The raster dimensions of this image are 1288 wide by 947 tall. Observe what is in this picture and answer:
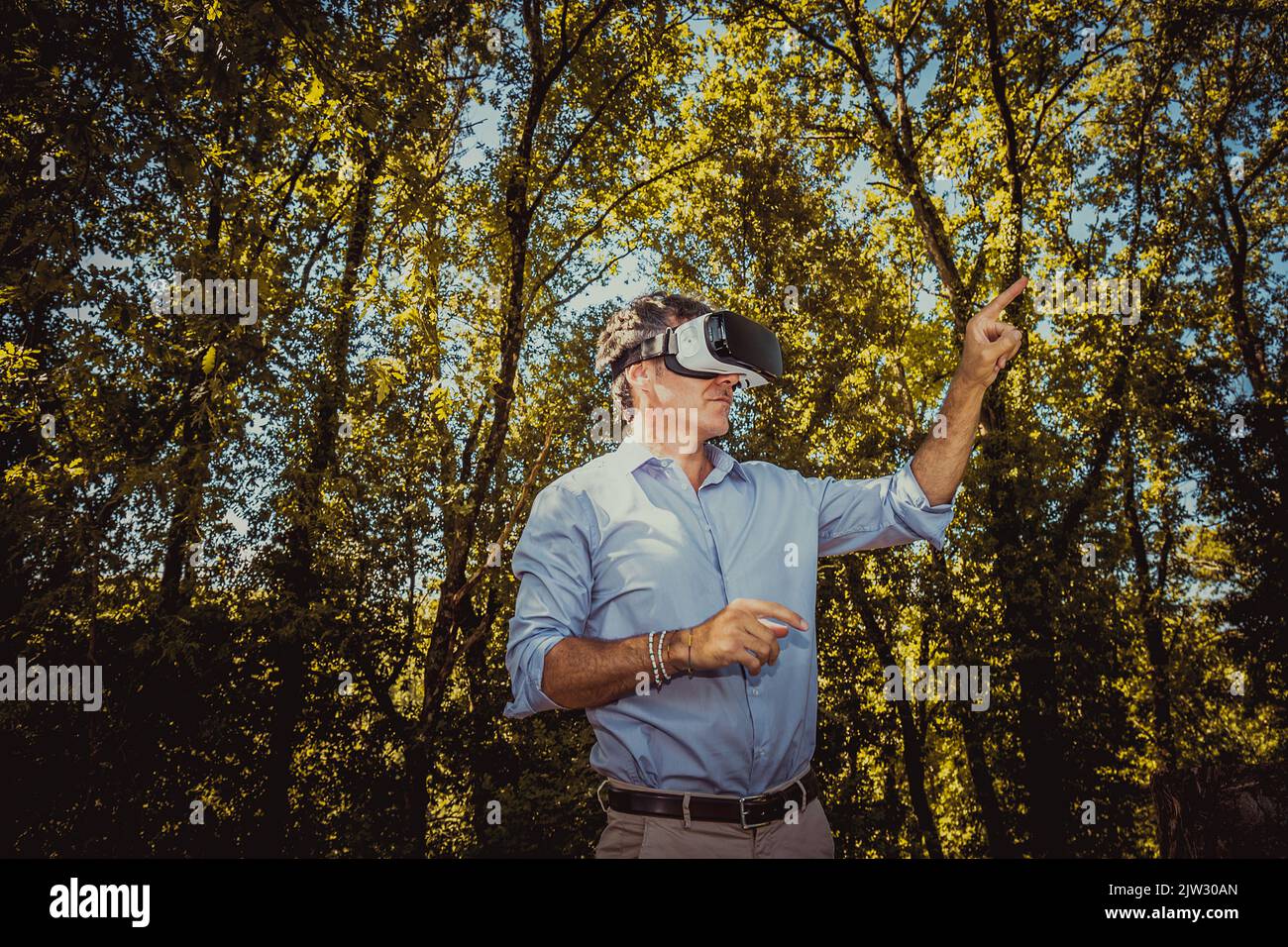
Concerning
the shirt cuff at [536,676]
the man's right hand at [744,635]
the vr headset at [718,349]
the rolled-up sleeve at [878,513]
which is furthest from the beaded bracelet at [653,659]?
the vr headset at [718,349]

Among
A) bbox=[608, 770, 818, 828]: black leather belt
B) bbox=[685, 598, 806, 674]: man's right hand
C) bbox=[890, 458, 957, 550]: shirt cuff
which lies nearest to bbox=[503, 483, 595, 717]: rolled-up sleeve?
bbox=[608, 770, 818, 828]: black leather belt

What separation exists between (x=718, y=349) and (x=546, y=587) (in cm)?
116

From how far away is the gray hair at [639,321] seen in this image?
121 inches

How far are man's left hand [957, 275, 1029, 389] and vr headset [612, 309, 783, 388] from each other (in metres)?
0.71

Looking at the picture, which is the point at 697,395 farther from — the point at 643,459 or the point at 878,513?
the point at 878,513

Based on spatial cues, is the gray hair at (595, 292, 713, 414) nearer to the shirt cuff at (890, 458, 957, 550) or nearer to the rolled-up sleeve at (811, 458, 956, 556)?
the rolled-up sleeve at (811, 458, 956, 556)

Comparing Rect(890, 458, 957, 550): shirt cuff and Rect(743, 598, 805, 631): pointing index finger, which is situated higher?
Rect(890, 458, 957, 550): shirt cuff

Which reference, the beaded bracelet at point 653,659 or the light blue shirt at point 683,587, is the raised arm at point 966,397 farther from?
the beaded bracelet at point 653,659

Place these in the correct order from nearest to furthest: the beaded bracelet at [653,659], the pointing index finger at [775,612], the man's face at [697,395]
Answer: the pointing index finger at [775,612] → the beaded bracelet at [653,659] → the man's face at [697,395]

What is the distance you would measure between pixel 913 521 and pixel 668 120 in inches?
595

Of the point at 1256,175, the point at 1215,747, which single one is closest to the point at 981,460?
the point at 1215,747

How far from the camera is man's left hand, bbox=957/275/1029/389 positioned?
8.39 ft

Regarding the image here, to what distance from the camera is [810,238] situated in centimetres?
1695

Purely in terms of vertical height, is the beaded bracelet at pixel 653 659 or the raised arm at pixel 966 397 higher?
the raised arm at pixel 966 397
